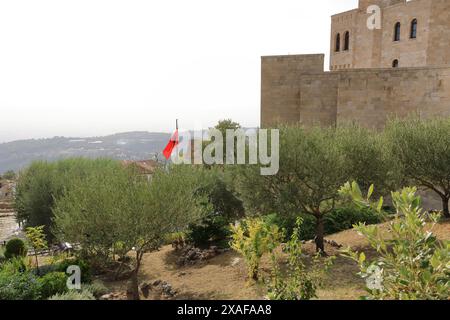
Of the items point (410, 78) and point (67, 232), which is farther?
point (410, 78)

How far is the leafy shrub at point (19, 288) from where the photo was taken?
388 inches

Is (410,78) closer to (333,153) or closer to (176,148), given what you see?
(333,153)

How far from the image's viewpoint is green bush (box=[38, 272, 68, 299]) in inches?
438

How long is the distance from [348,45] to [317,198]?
87.3 ft

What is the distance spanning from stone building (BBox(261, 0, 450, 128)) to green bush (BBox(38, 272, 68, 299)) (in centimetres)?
1265

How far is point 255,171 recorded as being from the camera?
40.2 feet

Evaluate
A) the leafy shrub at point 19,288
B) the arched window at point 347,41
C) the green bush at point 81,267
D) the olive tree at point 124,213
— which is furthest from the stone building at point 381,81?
the leafy shrub at point 19,288

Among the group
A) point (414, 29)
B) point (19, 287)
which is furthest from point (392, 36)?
point (19, 287)

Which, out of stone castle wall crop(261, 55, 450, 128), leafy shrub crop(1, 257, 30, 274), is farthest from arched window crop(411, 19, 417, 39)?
leafy shrub crop(1, 257, 30, 274)

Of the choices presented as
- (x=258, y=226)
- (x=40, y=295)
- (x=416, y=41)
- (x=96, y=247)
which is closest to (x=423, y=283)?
(x=258, y=226)

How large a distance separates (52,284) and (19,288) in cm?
105

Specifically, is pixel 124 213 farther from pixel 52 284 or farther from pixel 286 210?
pixel 286 210

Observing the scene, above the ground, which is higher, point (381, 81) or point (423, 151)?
point (381, 81)

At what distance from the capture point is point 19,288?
10.4 meters
